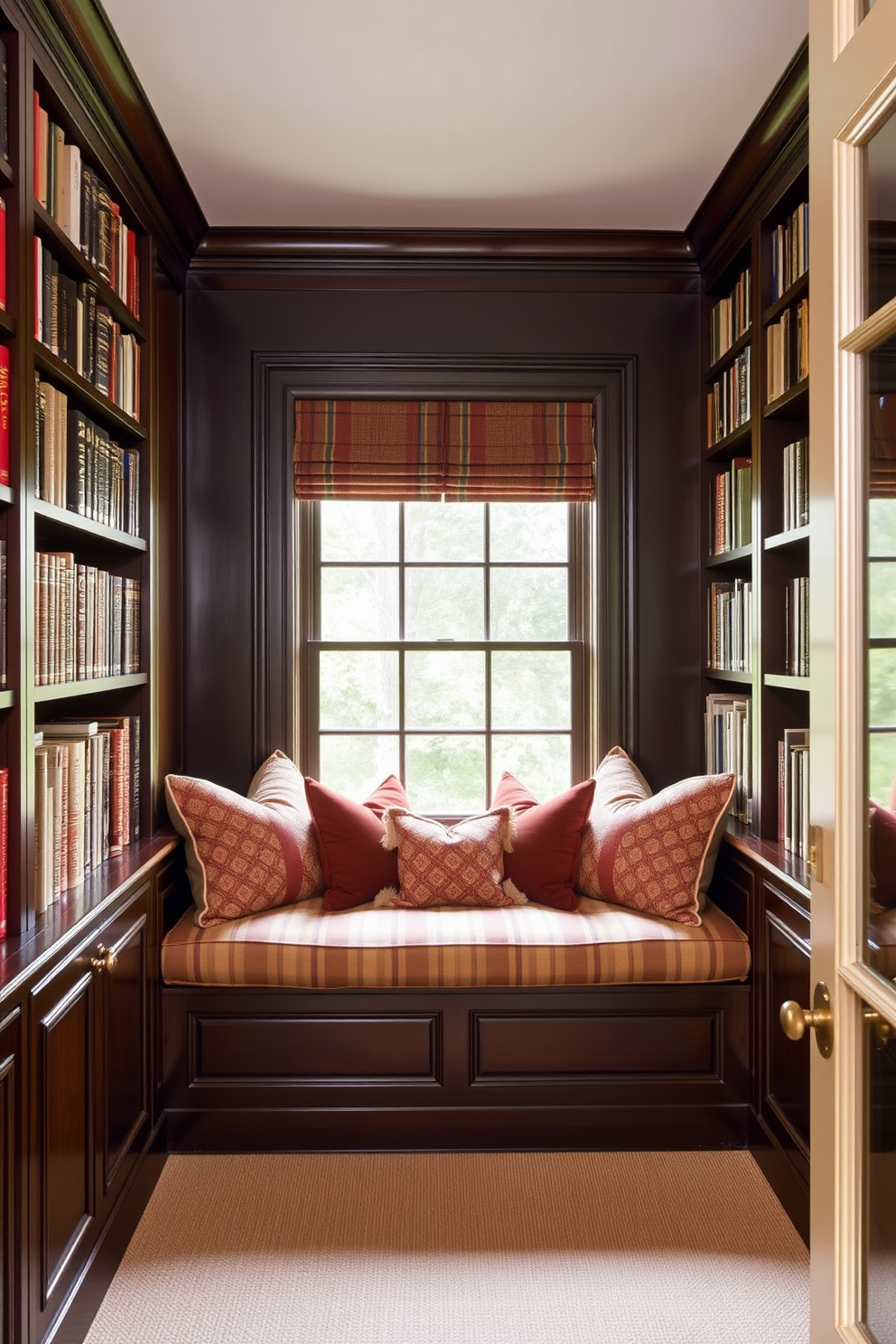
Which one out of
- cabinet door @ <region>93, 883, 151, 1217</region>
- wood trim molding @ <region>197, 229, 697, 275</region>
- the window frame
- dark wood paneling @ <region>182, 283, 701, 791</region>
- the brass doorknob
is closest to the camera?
the brass doorknob

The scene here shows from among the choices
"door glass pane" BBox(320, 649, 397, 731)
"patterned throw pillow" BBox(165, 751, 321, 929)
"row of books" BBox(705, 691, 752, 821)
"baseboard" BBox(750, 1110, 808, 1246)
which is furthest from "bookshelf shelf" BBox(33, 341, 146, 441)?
"baseboard" BBox(750, 1110, 808, 1246)

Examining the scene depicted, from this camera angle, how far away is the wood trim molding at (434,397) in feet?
11.2

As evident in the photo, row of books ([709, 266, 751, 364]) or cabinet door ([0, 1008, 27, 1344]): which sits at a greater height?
row of books ([709, 266, 751, 364])

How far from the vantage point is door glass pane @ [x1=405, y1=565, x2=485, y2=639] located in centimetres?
358

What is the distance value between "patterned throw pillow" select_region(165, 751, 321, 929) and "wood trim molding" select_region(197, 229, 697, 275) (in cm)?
187

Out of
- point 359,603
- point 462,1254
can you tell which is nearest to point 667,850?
point 462,1254

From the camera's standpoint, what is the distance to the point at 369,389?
3.43 m

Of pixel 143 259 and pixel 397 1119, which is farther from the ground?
pixel 143 259

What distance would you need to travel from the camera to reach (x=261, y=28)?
220 centimetres

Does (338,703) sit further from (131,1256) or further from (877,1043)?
(877,1043)

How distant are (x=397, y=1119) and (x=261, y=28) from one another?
9.48 feet

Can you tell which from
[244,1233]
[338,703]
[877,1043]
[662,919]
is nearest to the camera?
[877,1043]

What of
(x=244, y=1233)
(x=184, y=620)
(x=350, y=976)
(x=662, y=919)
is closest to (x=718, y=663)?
(x=662, y=919)

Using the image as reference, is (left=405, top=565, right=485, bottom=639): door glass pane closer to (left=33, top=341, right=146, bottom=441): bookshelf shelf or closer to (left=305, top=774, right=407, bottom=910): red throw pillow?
(left=305, top=774, right=407, bottom=910): red throw pillow
